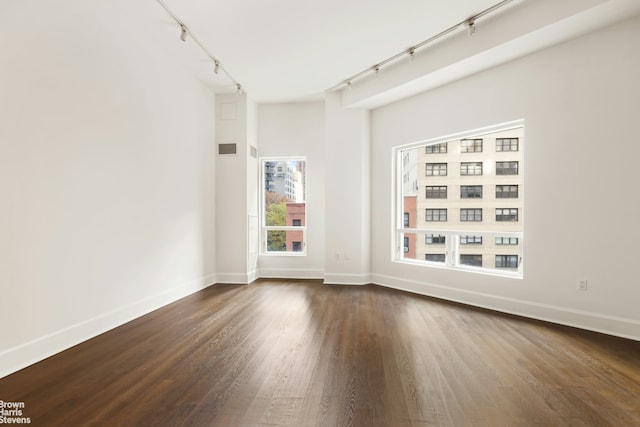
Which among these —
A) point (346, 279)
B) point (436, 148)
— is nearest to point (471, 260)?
point (436, 148)

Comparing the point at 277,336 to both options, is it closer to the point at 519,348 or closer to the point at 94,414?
the point at 94,414

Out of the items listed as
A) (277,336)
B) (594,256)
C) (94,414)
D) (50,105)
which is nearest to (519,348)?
(594,256)

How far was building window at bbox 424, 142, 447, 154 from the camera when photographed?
4.88 meters

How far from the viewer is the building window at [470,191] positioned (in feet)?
14.6

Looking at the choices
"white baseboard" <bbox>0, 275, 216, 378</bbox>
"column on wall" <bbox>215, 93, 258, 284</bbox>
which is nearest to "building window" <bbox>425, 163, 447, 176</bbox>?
"column on wall" <bbox>215, 93, 258, 284</bbox>

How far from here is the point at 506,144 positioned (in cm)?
421

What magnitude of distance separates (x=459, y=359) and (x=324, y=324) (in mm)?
1393

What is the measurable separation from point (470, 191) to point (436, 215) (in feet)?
2.06

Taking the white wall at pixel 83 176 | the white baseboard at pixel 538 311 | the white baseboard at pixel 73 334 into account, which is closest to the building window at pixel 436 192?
the white baseboard at pixel 538 311

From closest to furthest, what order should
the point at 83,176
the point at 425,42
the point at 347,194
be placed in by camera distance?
the point at 83,176
the point at 425,42
the point at 347,194

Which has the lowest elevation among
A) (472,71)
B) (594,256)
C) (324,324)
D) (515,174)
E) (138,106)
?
(324,324)

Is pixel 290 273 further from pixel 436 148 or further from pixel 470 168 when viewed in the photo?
pixel 470 168

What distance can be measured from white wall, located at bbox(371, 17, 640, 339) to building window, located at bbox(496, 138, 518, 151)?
0.83 feet

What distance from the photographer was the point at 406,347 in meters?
2.91
